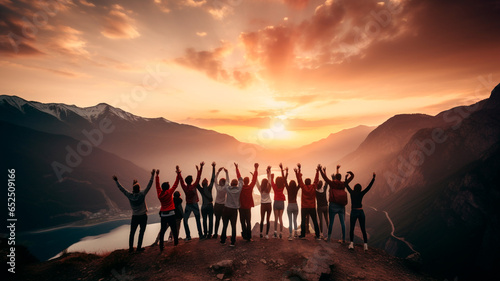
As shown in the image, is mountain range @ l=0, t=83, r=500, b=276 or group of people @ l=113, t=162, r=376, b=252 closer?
group of people @ l=113, t=162, r=376, b=252

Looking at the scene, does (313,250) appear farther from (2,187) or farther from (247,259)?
(2,187)

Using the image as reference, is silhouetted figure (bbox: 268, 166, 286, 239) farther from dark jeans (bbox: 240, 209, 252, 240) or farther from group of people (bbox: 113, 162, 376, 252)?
dark jeans (bbox: 240, 209, 252, 240)

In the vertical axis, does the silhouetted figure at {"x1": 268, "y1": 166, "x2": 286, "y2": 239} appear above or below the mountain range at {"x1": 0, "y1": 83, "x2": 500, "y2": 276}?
above

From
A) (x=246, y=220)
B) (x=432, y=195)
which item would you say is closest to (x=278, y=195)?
(x=246, y=220)

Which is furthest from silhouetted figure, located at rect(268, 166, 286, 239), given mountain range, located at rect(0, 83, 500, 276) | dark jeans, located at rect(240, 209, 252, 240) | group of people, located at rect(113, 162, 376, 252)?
mountain range, located at rect(0, 83, 500, 276)

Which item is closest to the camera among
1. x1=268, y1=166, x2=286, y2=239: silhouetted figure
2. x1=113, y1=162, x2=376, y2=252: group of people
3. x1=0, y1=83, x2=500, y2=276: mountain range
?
x1=113, y1=162, x2=376, y2=252: group of people

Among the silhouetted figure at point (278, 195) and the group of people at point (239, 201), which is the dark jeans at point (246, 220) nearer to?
Answer: the group of people at point (239, 201)

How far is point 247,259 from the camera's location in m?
9.44

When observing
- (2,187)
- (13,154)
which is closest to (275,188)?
(2,187)

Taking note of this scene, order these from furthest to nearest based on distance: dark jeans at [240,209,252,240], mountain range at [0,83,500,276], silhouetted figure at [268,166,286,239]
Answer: mountain range at [0,83,500,276] < silhouetted figure at [268,166,286,239] < dark jeans at [240,209,252,240]

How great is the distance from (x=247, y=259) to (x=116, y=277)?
5.54 meters

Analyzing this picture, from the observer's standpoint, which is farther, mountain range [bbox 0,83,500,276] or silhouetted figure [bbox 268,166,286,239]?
mountain range [bbox 0,83,500,276]

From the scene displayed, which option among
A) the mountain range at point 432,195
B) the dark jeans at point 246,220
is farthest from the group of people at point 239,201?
the mountain range at point 432,195

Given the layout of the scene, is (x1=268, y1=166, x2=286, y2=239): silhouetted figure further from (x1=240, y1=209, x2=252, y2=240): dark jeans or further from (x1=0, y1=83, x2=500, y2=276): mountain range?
(x1=0, y1=83, x2=500, y2=276): mountain range
